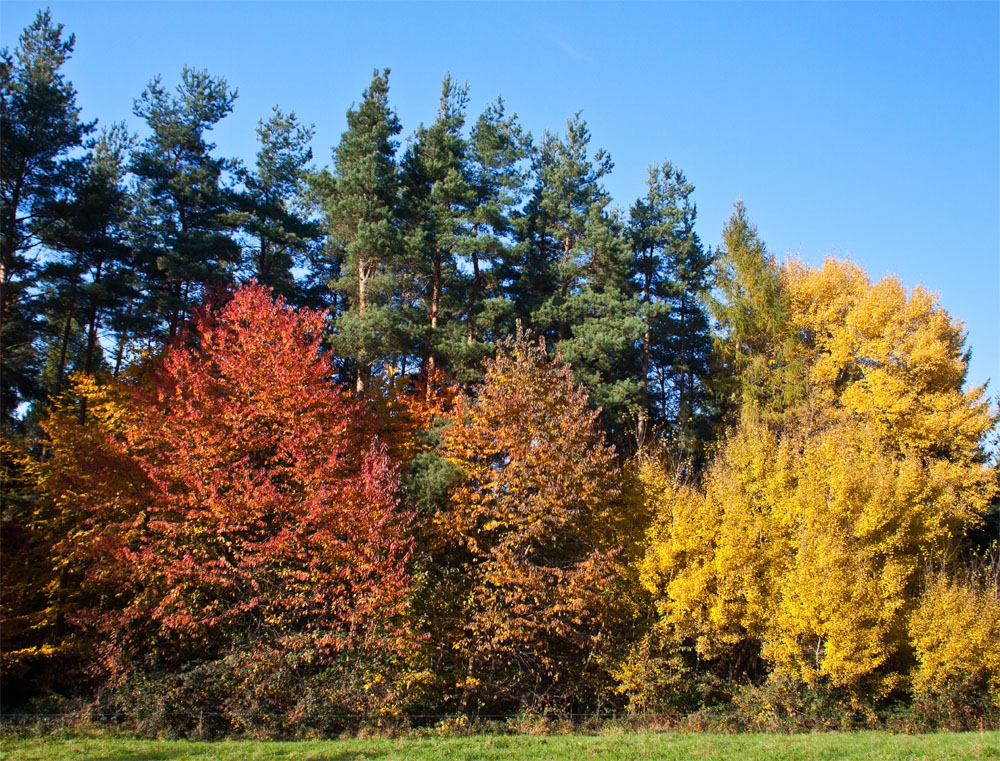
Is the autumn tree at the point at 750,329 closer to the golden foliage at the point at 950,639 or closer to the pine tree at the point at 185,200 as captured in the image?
the golden foliage at the point at 950,639

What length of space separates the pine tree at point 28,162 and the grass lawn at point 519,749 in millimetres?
13224

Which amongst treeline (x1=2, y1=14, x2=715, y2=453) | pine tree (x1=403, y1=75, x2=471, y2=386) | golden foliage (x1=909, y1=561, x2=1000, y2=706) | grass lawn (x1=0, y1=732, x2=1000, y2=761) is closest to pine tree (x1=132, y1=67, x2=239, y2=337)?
treeline (x1=2, y1=14, x2=715, y2=453)

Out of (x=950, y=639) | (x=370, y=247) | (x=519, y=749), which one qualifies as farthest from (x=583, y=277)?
(x=519, y=749)

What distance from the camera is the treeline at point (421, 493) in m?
17.1

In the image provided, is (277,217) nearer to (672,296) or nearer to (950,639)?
(672,296)

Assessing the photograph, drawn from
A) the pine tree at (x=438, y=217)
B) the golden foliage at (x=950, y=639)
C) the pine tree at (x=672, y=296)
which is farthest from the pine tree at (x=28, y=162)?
the golden foliage at (x=950, y=639)

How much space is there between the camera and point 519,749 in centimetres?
1360

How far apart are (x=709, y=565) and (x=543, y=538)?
15.3 ft

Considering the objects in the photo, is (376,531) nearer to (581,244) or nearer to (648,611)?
(648,611)

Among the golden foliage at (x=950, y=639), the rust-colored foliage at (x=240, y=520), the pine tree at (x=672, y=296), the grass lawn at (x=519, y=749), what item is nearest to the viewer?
the grass lawn at (x=519, y=749)

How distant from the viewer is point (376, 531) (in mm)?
16891

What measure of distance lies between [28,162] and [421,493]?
50.2 feet

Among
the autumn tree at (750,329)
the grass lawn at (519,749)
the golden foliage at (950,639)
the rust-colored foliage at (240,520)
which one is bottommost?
the grass lawn at (519,749)

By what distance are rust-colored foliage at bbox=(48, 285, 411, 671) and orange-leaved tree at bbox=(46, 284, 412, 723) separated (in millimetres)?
46
